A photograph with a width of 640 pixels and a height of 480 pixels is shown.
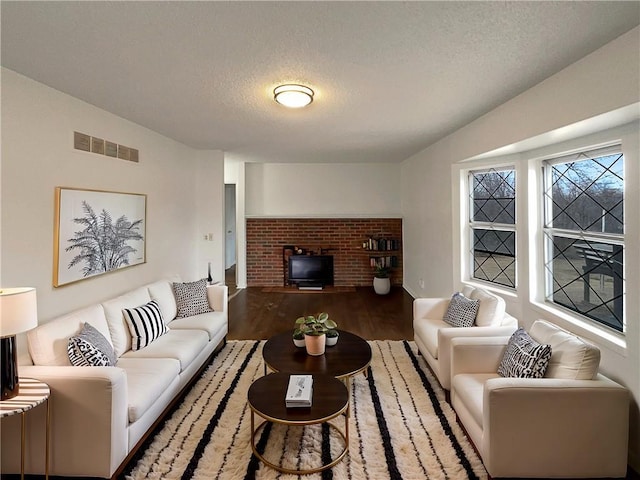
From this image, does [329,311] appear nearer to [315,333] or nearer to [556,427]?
[315,333]

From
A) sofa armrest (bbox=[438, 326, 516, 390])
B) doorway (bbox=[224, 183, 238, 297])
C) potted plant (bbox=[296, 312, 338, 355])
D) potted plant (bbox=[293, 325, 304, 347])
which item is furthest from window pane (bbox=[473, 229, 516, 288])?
doorway (bbox=[224, 183, 238, 297])

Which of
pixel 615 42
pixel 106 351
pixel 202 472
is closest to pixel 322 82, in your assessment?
pixel 615 42

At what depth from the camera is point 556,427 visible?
1.81 metres

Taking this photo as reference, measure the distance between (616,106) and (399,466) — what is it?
2320 mm

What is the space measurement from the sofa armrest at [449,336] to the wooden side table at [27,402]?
2551 mm

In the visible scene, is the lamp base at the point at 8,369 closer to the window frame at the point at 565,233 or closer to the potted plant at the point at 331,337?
the potted plant at the point at 331,337

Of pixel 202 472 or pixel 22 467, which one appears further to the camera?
pixel 202 472

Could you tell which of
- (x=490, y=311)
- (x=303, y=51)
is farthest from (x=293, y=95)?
(x=490, y=311)

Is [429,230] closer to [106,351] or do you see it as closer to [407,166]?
[407,166]

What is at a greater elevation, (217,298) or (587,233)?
(587,233)

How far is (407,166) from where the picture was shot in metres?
6.38

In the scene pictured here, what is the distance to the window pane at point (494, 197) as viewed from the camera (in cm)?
359

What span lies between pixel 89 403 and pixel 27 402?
0.87 ft

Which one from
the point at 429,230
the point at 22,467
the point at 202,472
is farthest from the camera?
the point at 429,230
